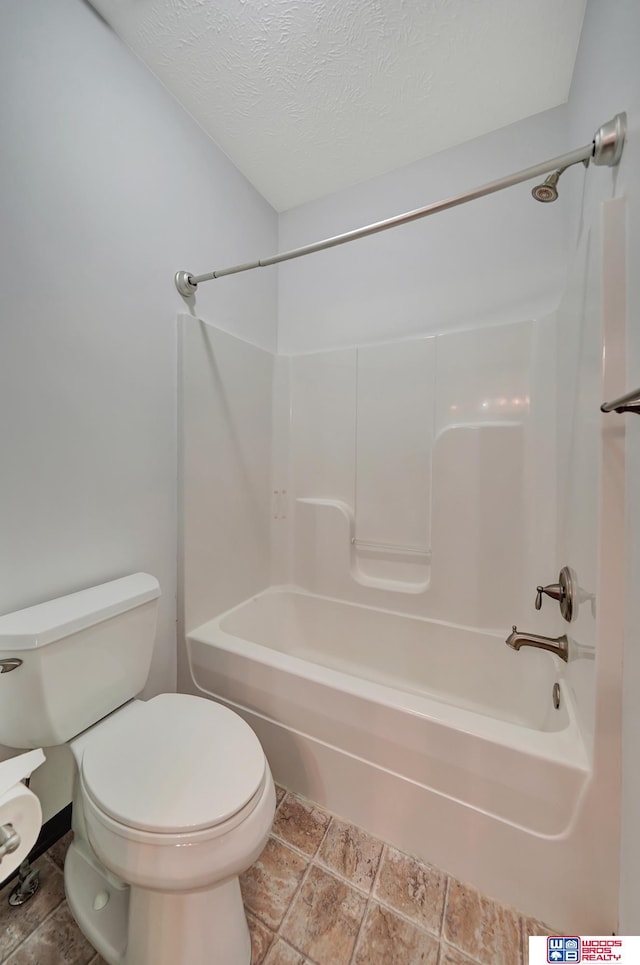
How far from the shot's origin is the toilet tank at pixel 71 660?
0.83 m

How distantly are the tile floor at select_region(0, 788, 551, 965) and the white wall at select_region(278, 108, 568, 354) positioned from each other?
1.91m

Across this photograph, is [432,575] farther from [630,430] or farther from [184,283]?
[184,283]

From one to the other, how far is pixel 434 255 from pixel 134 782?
6.82ft

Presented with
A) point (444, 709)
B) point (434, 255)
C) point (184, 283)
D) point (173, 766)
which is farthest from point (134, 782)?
point (434, 255)

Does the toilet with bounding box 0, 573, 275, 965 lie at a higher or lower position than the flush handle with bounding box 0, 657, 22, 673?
lower

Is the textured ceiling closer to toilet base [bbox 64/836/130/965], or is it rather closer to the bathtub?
the bathtub

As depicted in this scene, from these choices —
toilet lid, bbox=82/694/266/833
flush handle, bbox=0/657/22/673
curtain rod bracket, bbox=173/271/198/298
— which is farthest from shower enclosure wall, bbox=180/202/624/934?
flush handle, bbox=0/657/22/673

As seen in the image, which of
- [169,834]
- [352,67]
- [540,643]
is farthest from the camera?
[352,67]

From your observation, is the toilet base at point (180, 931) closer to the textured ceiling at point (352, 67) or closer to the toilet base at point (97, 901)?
Answer: the toilet base at point (97, 901)

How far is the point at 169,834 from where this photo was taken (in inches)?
26.5

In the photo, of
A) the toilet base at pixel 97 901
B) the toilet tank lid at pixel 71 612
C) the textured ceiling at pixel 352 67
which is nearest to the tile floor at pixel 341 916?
the toilet base at pixel 97 901

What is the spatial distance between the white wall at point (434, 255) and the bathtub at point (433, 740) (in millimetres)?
1400

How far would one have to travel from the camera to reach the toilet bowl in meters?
0.67

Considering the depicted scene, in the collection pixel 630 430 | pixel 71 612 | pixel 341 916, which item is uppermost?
pixel 630 430
